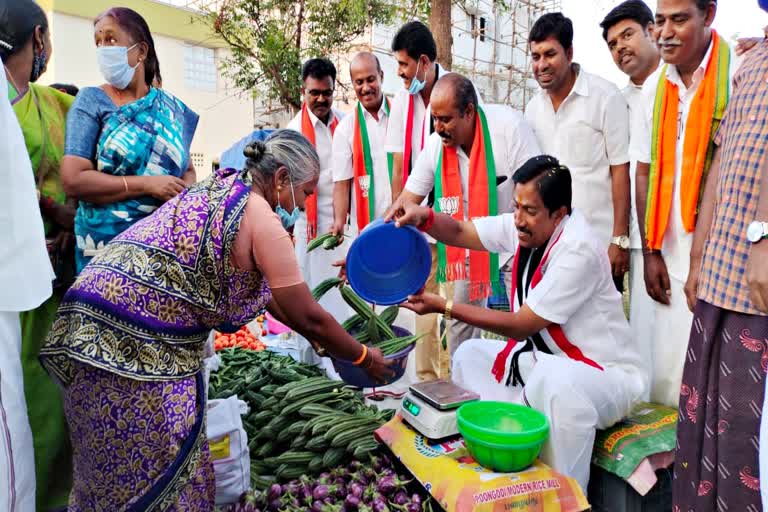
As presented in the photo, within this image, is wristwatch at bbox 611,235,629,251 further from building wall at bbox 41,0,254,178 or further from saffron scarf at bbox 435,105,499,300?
building wall at bbox 41,0,254,178

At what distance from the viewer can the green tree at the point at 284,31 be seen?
9.93m

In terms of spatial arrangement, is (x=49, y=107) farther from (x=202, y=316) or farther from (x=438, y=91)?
(x=438, y=91)

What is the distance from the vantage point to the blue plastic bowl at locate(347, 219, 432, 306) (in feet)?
9.57

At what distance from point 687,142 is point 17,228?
2.75 meters

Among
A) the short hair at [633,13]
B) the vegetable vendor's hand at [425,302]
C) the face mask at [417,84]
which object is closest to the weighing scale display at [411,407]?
the vegetable vendor's hand at [425,302]

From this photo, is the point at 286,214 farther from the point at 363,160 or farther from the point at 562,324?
the point at 363,160

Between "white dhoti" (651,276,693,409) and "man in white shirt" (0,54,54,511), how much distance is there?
9.24 ft

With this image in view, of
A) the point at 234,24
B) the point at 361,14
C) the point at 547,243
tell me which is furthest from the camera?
the point at 234,24

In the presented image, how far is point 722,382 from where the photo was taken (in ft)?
6.14

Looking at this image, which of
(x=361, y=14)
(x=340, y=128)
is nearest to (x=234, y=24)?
(x=361, y=14)

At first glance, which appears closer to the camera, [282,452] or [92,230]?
[92,230]

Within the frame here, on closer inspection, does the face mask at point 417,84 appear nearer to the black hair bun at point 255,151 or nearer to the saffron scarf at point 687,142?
the saffron scarf at point 687,142

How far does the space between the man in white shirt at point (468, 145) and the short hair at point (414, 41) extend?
69 centimetres

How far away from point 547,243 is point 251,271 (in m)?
1.47
